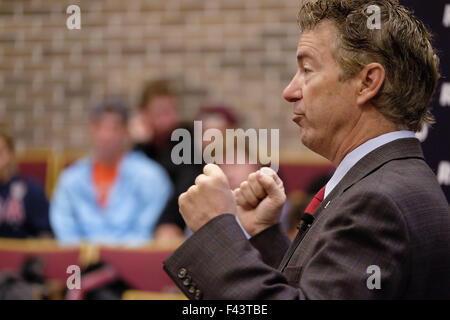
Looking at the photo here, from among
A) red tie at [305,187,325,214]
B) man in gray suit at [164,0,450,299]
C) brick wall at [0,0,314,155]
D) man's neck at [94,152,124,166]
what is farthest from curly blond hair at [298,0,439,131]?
brick wall at [0,0,314,155]

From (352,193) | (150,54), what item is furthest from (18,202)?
(352,193)

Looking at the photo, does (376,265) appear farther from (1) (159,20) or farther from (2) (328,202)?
(1) (159,20)

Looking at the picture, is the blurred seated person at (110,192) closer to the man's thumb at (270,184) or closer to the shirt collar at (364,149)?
the man's thumb at (270,184)

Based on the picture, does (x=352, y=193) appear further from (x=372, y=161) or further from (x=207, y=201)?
(x=207, y=201)

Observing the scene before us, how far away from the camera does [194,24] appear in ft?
16.7

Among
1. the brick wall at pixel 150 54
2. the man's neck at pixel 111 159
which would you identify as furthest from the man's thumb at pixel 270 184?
the brick wall at pixel 150 54

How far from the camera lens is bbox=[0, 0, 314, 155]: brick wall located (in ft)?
16.4

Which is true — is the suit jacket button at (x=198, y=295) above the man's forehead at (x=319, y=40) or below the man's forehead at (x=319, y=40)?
below

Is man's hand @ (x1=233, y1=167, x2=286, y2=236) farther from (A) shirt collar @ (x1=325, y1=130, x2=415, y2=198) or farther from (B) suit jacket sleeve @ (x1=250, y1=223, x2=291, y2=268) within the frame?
(A) shirt collar @ (x1=325, y1=130, x2=415, y2=198)

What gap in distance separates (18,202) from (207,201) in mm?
3120

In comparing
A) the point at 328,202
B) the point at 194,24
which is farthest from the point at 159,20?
the point at 328,202

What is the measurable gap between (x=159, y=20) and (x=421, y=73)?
12.9ft

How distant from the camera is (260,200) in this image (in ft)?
5.26

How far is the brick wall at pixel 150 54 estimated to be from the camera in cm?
500
